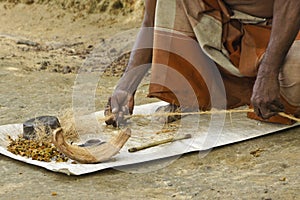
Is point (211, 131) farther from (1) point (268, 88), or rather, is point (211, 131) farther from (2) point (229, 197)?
(2) point (229, 197)

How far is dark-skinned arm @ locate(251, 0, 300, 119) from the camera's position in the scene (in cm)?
282

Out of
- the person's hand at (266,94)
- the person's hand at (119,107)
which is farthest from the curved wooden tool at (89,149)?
the person's hand at (266,94)

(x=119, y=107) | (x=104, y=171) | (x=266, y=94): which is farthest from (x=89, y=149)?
(x=266, y=94)

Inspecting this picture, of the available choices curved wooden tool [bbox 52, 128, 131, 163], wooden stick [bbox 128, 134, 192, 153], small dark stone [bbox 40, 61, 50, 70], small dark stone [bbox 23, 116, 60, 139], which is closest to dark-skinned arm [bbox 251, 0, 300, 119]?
wooden stick [bbox 128, 134, 192, 153]

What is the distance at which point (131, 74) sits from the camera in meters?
3.37

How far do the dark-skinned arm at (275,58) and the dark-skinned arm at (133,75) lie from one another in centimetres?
72

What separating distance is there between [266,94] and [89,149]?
31.4 inches

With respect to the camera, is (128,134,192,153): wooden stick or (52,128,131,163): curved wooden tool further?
(128,134,192,153): wooden stick

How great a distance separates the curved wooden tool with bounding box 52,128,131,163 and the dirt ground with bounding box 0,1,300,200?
0.09 metres

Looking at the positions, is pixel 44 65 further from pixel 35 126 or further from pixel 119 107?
pixel 35 126

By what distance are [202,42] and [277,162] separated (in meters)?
0.75

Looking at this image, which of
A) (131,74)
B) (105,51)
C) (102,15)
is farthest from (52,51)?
(131,74)

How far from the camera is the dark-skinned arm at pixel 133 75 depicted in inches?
130

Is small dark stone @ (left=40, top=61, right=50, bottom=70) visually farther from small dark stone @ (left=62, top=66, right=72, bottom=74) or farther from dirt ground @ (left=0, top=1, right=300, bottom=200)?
small dark stone @ (left=62, top=66, right=72, bottom=74)
